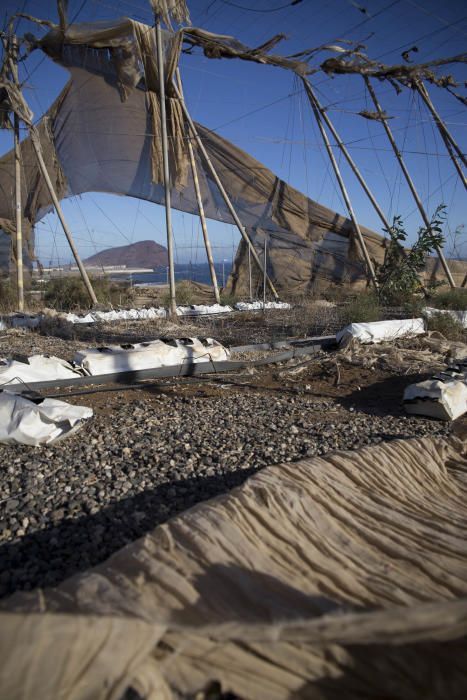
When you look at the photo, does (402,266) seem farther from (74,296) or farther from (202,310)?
(74,296)

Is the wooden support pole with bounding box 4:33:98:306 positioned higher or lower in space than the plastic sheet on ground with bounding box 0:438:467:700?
higher

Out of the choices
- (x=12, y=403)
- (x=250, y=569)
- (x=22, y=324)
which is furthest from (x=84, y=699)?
(x=22, y=324)

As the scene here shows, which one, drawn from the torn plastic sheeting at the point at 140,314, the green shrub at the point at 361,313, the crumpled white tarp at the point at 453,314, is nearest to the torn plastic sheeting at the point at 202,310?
the torn plastic sheeting at the point at 140,314

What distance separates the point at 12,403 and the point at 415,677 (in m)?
2.81

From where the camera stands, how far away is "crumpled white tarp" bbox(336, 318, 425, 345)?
6387 millimetres

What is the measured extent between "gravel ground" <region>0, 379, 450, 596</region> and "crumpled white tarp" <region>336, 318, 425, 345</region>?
2.16 m

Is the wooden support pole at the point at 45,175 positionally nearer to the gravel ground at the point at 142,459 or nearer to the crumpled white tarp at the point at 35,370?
the crumpled white tarp at the point at 35,370

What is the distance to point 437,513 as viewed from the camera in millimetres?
1922

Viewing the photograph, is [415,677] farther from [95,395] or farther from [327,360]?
[327,360]

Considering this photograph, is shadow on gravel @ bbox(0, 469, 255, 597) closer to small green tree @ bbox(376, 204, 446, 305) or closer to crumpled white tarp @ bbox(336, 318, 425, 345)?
crumpled white tarp @ bbox(336, 318, 425, 345)

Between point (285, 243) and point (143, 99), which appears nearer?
point (143, 99)

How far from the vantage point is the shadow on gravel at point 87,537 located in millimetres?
1763

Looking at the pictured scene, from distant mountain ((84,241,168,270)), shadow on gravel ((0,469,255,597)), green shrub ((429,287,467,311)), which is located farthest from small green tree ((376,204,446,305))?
distant mountain ((84,241,168,270))

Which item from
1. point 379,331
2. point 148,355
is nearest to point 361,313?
point 379,331
